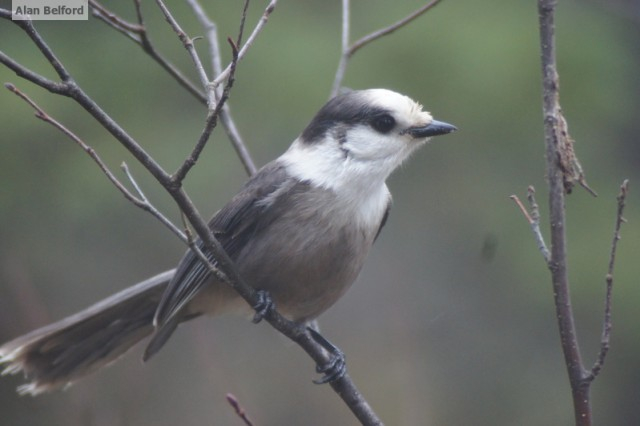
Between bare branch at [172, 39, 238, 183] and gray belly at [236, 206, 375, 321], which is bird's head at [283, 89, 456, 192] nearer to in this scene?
gray belly at [236, 206, 375, 321]

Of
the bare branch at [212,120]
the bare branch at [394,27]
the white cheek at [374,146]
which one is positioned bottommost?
the white cheek at [374,146]

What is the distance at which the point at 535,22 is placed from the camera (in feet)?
19.0

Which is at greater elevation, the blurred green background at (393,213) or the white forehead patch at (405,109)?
the white forehead patch at (405,109)

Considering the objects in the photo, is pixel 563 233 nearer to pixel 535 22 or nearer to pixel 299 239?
pixel 299 239

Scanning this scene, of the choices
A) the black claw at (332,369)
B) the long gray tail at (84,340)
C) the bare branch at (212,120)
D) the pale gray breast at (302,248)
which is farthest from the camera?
the long gray tail at (84,340)

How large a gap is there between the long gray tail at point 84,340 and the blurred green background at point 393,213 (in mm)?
691

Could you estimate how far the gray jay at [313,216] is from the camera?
3.55 metres

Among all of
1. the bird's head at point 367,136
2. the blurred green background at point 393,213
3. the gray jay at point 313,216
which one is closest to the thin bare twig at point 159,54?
the gray jay at point 313,216

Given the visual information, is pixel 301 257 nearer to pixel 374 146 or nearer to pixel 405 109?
pixel 374 146

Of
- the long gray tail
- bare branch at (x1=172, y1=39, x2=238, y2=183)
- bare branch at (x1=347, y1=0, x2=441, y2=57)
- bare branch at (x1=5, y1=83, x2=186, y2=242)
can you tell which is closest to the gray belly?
the long gray tail

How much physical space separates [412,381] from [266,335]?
1490 mm

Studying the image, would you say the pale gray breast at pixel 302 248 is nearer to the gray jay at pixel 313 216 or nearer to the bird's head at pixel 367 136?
the gray jay at pixel 313 216

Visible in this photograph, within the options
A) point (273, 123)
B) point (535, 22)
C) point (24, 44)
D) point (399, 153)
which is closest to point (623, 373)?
point (535, 22)

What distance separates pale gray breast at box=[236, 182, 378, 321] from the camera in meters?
3.54
